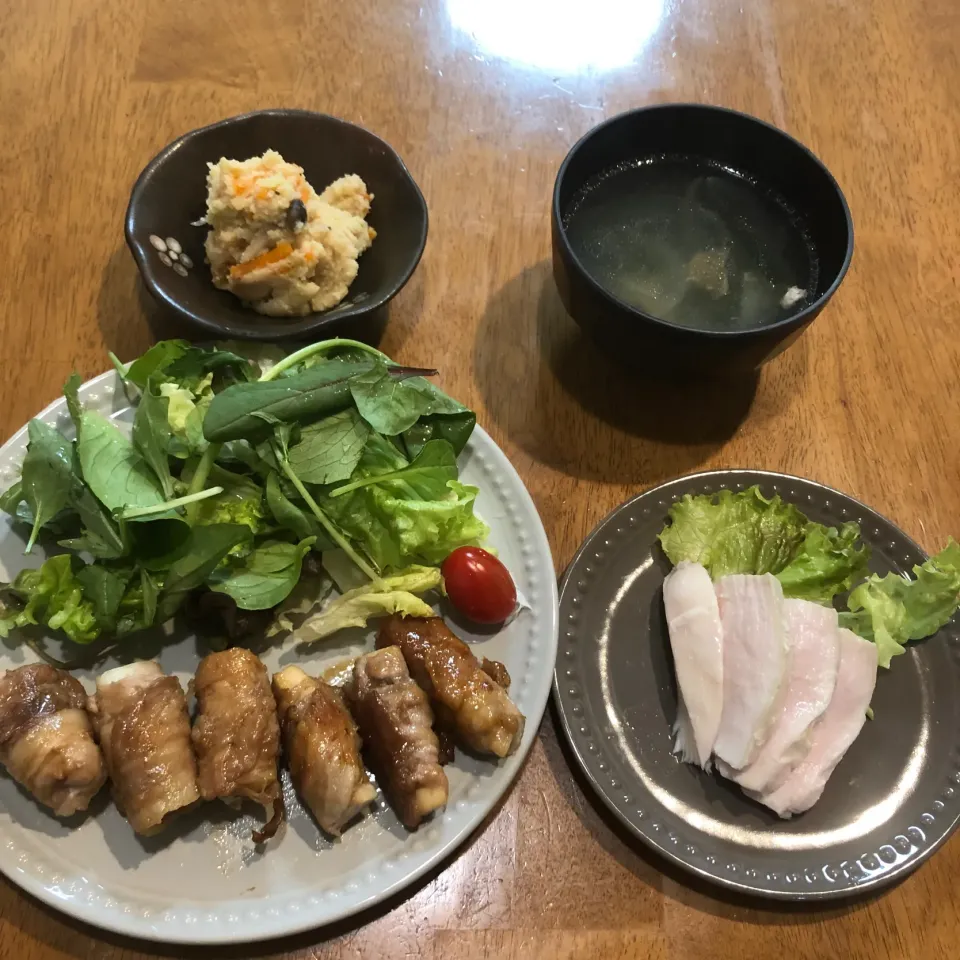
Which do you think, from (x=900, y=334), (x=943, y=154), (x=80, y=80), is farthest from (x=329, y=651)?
(x=943, y=154)

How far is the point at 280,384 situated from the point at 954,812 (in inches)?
56.8

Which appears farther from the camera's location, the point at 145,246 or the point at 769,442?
the point at 769,442

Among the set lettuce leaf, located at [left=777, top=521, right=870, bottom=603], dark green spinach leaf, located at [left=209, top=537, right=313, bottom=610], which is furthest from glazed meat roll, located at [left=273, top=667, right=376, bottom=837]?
lettuce leaf, located at [left=777, top=521, right=870, bottom=603]

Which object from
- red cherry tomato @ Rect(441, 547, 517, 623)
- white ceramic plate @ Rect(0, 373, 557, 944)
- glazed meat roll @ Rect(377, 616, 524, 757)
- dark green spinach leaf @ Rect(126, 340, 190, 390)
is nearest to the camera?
white ceramic plate @ Rect(0, 373, 557, 944)

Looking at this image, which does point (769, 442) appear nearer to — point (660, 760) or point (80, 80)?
point (660, 760)

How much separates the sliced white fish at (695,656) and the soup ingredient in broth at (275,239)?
3.05ft

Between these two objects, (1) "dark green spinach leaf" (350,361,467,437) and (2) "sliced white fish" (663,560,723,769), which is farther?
(1) "dark green spinach leaf" (350,361,467,437)

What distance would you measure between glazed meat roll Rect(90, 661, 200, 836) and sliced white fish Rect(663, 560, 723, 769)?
2.79 feet

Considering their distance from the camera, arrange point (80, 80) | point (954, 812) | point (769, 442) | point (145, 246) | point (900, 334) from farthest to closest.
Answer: point (80, 80) < point (900, 334) < point (769, 442) < point (145, 246) < point (954, 812)

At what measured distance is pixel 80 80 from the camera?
86.7 inches

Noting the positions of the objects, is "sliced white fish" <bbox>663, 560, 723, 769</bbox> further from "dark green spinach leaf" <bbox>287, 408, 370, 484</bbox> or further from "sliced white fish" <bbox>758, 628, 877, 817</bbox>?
"dark green spinach leaf" <bbox>287, 408, 370, 484</bbox>

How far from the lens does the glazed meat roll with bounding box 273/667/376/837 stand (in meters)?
1.32

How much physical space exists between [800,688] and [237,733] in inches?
38.8

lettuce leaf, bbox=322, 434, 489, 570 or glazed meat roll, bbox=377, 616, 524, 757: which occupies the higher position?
lettuce leaf, bbox=322, 434, 489, 570
